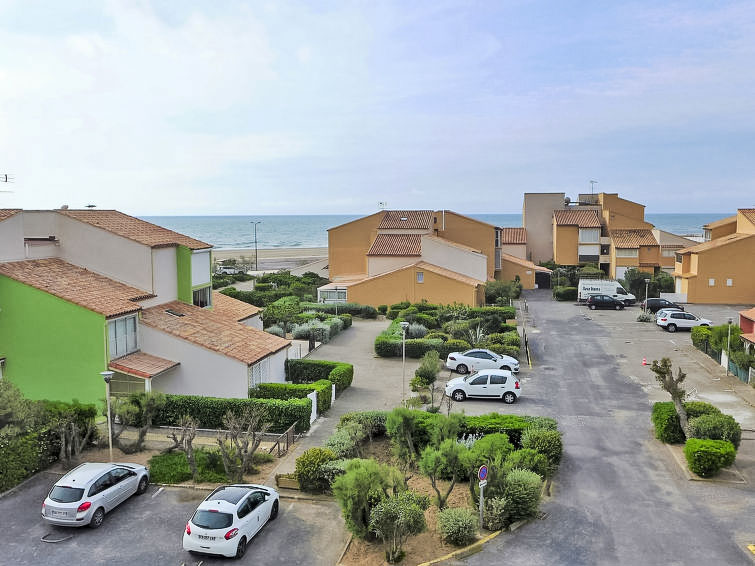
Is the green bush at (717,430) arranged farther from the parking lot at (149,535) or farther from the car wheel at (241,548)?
the car wheel at (241,548)

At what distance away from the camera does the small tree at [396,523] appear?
47.4ft

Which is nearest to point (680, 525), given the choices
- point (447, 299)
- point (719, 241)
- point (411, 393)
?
point (411, 393)

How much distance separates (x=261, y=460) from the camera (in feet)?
67.9

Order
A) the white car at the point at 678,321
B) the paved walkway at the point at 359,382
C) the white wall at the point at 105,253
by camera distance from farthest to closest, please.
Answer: the white car at the point at 678,321, the white wall at the point at 105,253, the paved walkway at the point at 359,382

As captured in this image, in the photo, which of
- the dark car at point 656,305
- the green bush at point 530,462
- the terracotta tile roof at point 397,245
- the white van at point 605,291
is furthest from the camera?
the terracotta tile roof at point 397,245

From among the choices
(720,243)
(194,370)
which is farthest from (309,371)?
(720,243)

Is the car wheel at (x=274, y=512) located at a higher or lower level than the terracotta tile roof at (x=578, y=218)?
lower

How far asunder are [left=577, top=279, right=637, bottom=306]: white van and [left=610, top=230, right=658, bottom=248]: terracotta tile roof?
14514 millimetres

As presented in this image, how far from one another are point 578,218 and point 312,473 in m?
66.6

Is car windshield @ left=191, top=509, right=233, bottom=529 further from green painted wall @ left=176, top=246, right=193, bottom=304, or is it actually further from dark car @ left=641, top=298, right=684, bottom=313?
dark car @ left=641, top=298, right=684, bottom=313

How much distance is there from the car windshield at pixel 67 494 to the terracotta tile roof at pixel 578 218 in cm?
6864

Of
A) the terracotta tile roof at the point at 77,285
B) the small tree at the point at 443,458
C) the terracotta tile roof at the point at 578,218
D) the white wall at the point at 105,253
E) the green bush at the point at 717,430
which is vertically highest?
the terracotta tile roof at the point at 578,218

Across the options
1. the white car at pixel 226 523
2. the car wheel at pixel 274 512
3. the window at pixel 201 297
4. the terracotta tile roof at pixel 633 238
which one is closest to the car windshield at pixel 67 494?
the white car at pixel 226 523

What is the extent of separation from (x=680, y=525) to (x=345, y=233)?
169 feet
